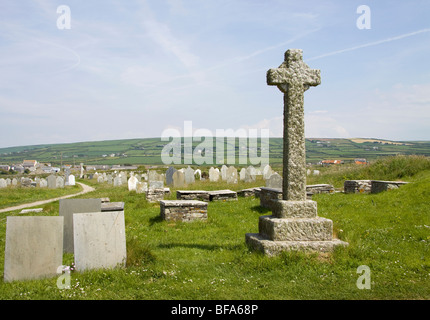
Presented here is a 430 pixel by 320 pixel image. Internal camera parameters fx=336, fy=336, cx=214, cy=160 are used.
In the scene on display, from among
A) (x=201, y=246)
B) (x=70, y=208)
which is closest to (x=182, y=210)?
(x=201, y=246)

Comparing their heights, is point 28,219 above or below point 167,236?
above

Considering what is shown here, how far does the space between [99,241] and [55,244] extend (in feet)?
2.20

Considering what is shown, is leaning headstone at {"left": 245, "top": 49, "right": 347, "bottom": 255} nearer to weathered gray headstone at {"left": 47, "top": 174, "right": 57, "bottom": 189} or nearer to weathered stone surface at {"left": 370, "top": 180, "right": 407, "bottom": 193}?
weathered stone surface at {"left": 370, "top": 180, "right": 407, "bottom": 193}

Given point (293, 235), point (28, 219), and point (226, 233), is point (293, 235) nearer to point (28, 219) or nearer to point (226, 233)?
point (226, 233)

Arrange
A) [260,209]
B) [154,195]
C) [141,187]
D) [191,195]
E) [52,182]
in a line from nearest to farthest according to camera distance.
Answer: [260,209], [191,195], [154,195], [141,187], [52,182]

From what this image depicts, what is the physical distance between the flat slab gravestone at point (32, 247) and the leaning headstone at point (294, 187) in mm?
3387

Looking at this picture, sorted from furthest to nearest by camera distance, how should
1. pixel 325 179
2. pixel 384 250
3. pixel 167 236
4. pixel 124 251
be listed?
pixel 325 179 → pixel 167 236 → pixel 384 250 → pixel 124 251

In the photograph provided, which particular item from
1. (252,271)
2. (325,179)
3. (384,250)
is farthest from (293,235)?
(325,179)

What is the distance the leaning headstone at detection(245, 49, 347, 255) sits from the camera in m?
5.92

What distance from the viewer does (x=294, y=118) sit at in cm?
621

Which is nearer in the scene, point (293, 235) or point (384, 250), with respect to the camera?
point (293, 235)

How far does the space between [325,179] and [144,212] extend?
12.0 metres

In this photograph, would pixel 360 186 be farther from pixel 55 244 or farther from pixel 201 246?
pixel 55 244
